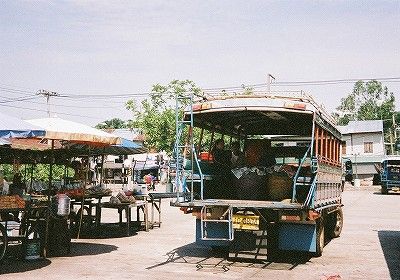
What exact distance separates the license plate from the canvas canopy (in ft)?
11.0

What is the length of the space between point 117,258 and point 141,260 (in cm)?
52

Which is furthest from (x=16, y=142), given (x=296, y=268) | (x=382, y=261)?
(x=382, y=261)

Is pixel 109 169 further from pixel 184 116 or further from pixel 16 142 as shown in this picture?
pixel 184 116

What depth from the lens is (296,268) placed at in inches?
342

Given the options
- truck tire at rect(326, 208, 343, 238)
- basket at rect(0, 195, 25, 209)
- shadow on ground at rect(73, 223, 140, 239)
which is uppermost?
basket at rect(0, 195, 25, 209)

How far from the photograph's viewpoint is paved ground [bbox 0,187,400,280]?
26.2 feet

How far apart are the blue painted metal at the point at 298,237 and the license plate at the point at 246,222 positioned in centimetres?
84

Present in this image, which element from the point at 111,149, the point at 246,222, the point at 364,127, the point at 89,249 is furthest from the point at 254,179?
the point at 364,127

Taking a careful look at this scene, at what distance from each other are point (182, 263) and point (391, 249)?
210 inches

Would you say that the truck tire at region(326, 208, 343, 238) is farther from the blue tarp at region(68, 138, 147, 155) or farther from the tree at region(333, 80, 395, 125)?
the tree at region(333, 80, 395, 125)

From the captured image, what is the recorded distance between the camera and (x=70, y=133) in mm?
9312

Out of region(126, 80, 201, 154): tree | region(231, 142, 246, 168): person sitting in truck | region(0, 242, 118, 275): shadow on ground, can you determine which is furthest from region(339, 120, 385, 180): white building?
region(0, 242, 118, 275): shadow on ground

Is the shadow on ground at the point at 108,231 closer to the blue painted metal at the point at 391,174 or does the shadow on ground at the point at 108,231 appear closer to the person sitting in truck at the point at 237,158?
the person sitting in truck at the point at 237,158

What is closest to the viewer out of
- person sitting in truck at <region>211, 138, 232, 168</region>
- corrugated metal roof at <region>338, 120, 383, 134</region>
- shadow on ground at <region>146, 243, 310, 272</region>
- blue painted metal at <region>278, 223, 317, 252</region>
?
shadow on ground at <region>146, 243, 310, 272</region>
